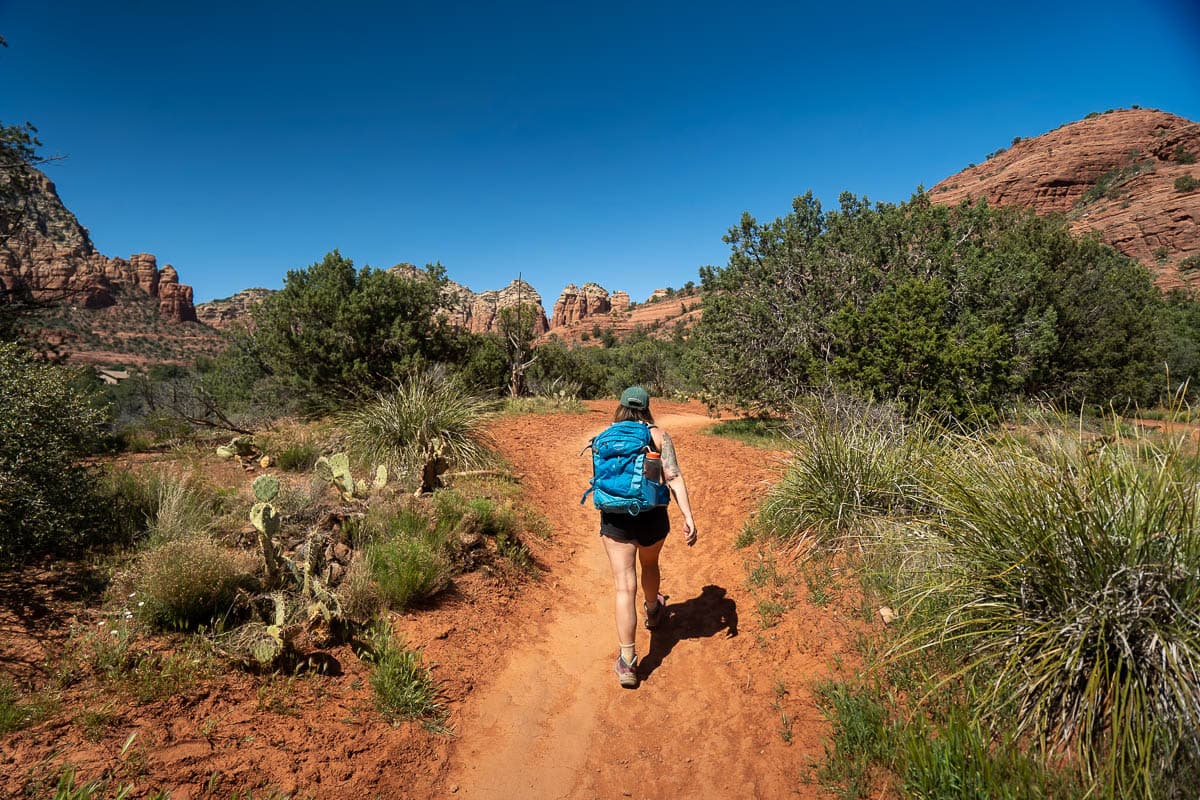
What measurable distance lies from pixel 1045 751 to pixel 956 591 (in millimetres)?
912

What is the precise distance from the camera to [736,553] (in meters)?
5.62

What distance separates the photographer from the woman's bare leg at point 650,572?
3791 mm

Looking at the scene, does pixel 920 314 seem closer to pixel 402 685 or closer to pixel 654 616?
pixel 654 616

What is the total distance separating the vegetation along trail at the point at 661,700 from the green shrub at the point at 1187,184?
7396 cm

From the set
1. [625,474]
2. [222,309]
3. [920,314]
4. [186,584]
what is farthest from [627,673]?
[222,309]

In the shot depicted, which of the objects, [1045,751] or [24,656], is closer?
[1045,751]

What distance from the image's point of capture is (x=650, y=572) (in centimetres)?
407

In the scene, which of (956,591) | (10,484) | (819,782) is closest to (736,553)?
(956,591)

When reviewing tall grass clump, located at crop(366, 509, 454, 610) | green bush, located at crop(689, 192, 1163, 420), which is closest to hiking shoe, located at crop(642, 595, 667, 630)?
tall grass clump, located at crop(366, 509, 454, 610)

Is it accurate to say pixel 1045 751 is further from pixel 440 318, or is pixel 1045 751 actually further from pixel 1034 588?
pixel 440 318

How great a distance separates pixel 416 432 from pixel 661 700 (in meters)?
5.32

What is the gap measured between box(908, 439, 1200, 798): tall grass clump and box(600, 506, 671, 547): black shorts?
1.75m

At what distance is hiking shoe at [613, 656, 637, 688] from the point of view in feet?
12.0

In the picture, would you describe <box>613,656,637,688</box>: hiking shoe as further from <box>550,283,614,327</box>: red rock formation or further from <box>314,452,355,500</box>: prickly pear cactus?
<box>550,283,614,327</box>: red rock formation
